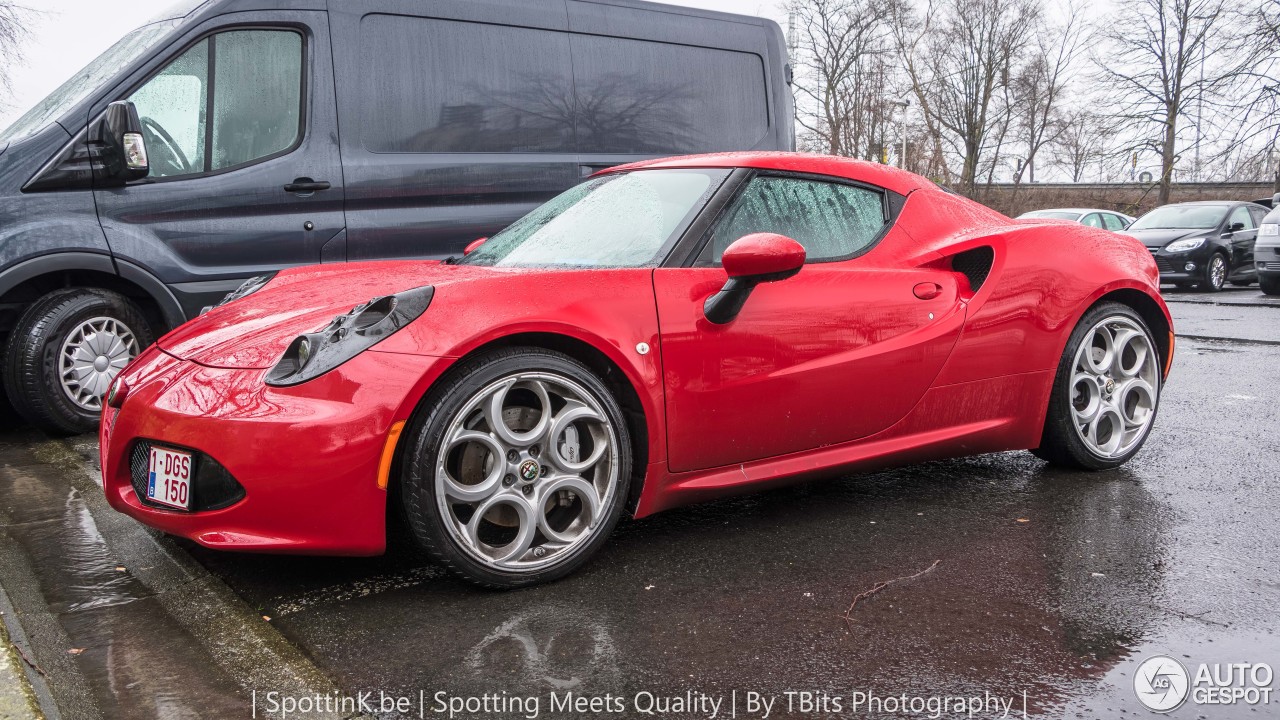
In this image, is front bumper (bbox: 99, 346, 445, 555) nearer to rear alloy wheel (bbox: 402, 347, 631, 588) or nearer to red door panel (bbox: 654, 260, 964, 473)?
rear alloy wheel (bbox: 402, 347, 631, 588)

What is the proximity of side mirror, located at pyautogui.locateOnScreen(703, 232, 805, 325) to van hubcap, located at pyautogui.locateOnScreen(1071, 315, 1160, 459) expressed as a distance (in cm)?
142

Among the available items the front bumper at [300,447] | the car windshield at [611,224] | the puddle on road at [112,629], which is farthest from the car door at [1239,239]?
the puddle on road at [112,629]

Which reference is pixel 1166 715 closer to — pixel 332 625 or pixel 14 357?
→ pixel 332 625

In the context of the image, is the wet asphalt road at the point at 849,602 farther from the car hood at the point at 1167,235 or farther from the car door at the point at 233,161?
the car hood at the point at 1167,235

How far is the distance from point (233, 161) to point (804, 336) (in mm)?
3356

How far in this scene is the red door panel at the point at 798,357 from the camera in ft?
9.50

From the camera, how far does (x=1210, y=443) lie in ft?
14.5

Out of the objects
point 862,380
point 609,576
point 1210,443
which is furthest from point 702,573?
point 1210,443

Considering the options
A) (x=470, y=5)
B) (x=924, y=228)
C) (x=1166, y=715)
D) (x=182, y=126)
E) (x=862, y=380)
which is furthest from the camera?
(x=470, y=5)

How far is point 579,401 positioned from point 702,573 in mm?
599

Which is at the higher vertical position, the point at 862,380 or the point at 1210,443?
the point at 862,380

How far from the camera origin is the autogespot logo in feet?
6.82

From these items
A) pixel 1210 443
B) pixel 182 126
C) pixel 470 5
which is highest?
pixel 470 5

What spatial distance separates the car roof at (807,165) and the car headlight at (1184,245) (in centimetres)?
1379
